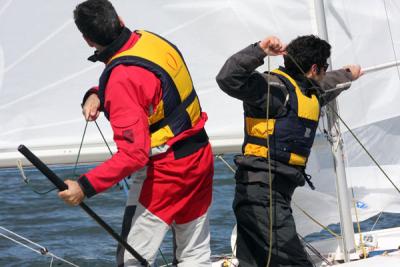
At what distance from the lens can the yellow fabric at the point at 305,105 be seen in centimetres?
329

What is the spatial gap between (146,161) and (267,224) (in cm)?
72

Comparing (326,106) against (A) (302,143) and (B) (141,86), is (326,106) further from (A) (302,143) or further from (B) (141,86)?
(B) (141,86)

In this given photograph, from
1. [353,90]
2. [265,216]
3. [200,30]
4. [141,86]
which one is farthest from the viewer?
[353,90]

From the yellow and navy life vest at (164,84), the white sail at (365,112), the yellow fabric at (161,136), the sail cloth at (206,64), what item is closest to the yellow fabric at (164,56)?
the yellow and navy life vest at (164,84)

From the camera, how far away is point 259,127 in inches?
130

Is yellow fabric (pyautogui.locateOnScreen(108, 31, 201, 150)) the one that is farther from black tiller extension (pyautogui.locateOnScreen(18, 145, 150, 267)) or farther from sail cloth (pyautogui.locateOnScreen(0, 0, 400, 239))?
sail cloth (pyautogui.locateOnScreen(0, 0, 400, 239))

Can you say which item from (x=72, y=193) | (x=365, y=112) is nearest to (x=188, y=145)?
(x=72, y=193)

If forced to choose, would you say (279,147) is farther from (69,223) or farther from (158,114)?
(69,223)

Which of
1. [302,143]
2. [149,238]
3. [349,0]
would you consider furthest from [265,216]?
[349,0]

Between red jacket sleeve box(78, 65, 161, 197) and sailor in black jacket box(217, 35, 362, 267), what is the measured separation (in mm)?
497

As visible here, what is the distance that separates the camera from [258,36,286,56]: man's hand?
309 centimetres

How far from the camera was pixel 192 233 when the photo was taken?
10.1ft

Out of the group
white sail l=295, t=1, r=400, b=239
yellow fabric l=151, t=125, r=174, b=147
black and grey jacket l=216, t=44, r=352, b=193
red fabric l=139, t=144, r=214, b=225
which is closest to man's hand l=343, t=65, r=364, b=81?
black and grey jacket l=216, t=44, r=352, b=193

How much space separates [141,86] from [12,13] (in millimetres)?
1135
